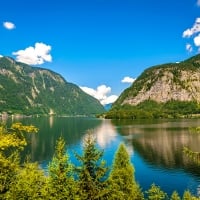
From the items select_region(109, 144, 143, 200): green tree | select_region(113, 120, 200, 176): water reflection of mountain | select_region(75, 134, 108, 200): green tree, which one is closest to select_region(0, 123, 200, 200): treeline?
select_region(75, 134, 108, 200): green tree

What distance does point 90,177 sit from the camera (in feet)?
99.8

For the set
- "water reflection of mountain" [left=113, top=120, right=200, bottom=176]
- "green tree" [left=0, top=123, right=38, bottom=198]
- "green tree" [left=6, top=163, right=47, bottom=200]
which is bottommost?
"water reflection of mountain" [left=113, top=120, right=200, bottom=176]

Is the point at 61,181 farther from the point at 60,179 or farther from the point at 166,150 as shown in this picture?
the point at 166,150

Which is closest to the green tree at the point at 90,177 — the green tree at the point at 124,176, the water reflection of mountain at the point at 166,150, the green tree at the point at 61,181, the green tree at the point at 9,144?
the green tree at the point at 61,181

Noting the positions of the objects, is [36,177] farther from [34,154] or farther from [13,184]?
[34,154]

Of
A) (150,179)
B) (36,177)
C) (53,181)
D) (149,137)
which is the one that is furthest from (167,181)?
(149,137)

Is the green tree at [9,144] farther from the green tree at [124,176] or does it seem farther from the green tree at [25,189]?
the green tree at [124,176]

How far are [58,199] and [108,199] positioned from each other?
15.0ft

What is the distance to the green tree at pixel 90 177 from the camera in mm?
29688

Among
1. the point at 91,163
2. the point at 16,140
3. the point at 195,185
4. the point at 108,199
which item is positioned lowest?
the point at 195,185

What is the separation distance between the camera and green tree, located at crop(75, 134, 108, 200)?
2969 cm

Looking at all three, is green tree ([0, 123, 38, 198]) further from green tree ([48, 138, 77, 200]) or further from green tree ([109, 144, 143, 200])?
green tree ([109, 144, 143, 200])

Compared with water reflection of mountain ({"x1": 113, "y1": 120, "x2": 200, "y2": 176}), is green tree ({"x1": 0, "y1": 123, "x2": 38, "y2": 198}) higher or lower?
higher

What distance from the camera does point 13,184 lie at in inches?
1337
